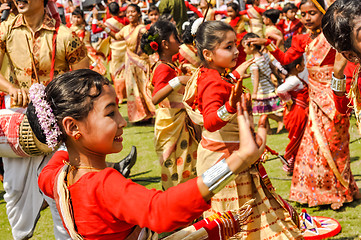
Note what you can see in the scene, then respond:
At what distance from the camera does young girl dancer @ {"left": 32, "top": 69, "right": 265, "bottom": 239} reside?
5.42ft

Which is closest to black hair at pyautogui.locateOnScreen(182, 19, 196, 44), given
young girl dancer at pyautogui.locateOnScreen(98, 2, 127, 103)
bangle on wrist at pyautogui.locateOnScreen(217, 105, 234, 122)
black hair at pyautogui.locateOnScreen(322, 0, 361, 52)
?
bangle on wrist at pyautogui.locateOnScreen(217, 105, 234, 122)

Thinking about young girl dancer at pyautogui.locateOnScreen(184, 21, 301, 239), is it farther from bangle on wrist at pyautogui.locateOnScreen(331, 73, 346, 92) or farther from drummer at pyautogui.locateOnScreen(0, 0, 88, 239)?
drummer at pyautogui.locateOnScreen(0, 0, 88, 239)

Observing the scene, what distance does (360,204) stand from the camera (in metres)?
4.57

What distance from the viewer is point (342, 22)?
7.14ft

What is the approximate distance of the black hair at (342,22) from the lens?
84.3 inches

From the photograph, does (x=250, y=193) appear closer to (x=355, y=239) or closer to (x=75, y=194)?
(x=355, y=239)

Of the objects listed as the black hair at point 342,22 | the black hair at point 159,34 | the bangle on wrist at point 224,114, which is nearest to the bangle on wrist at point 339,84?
the bangle on wrist at point 224,114

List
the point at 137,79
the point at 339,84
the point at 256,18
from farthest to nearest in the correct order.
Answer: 1. the point at 256,18
2. the point at 137,79
3. the point at 339,84

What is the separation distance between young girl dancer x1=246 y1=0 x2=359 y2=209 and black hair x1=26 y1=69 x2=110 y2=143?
2.86 metres

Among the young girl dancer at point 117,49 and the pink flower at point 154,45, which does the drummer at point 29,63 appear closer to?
the pink flower at point 154,45

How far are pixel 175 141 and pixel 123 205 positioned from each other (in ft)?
10.6

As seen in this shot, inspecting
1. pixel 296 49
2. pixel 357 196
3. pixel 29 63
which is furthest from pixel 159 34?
pixel 357 196

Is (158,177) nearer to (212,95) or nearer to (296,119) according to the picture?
(296,119)

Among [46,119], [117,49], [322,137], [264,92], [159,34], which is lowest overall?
[117,49]
